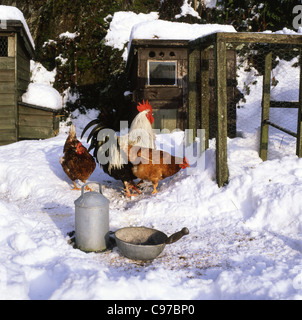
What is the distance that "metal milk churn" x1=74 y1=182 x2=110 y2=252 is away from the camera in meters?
3.74

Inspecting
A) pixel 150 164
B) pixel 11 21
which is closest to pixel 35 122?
pixel 11 21

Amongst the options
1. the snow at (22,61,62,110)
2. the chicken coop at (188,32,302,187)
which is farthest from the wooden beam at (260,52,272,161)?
the snow at (22,61,62,110)

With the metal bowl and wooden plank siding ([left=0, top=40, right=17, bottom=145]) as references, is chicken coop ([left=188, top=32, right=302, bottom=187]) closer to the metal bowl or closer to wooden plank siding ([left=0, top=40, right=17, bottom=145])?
the metal bowl

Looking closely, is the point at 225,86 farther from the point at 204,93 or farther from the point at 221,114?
the point at 204,93

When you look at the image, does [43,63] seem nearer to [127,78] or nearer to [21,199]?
[127,78]

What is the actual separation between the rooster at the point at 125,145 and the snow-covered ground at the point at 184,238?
1.15 ft

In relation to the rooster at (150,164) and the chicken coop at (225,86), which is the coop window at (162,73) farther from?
the rooster at (150,164)

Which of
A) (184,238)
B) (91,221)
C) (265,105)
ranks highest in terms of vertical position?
(265,105)

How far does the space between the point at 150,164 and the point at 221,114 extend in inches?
55.6

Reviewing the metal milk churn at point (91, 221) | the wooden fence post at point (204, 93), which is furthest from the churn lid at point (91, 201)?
the wooden fence post at point (204, 93)

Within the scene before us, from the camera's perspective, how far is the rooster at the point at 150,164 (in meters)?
5.64

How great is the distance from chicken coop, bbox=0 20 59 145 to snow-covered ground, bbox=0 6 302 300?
13.9 ft

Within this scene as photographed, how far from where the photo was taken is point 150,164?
5.64 m

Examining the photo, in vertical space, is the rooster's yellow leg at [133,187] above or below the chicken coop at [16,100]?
below
